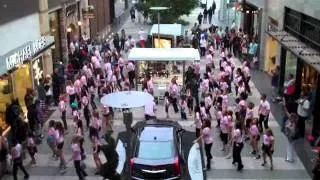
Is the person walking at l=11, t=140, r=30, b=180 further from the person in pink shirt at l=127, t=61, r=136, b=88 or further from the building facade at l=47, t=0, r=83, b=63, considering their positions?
the building facade at l=47, t=0, r=83, b=63

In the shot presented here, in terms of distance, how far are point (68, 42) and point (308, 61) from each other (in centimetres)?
1821

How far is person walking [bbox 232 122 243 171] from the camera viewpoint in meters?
15.7

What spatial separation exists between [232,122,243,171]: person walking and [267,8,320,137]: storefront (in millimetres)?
3298

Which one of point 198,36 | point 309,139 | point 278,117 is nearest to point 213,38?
point 198,36

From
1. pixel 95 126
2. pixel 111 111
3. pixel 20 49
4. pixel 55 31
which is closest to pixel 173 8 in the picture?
pixel 55 31

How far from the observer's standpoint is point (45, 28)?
999 inches

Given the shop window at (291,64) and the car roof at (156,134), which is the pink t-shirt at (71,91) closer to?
the car roof at (156,134)

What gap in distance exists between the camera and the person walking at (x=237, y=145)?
15.7 metres

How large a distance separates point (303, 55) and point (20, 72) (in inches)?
438

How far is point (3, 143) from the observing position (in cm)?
1539

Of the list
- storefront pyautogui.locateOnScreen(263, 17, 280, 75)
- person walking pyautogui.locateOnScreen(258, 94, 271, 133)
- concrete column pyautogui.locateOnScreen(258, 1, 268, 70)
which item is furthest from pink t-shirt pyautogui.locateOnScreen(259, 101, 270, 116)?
concrete column pyautogui.locateOnScreen(258, 1, 268, 70)

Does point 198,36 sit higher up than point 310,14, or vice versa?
point 310,14

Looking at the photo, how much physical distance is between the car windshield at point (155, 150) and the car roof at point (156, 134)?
200 millimetres

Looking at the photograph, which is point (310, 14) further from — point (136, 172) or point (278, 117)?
point (136, 172)
